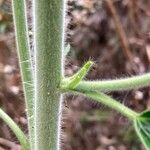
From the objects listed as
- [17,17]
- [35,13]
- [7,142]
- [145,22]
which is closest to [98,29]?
[145,22]

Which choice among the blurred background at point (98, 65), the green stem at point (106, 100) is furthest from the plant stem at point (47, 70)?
the blurred background at point (98, 65)

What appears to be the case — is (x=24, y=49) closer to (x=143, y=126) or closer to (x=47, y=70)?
(x=47, y=70)

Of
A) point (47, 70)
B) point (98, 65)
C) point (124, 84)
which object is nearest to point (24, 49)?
point (47, 70)

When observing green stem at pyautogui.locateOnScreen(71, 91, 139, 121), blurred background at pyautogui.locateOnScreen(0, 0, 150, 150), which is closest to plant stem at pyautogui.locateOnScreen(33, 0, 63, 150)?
green stem at pyautogui.locateOnScreen(71, 91, 139, 121)

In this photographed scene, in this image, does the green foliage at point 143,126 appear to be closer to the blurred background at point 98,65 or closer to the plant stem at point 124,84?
the plant stem at point 124,84

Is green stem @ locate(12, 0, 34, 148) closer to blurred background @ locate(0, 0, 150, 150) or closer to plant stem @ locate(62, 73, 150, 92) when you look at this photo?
plant stem @ locate(62, 73, 150, 92)
